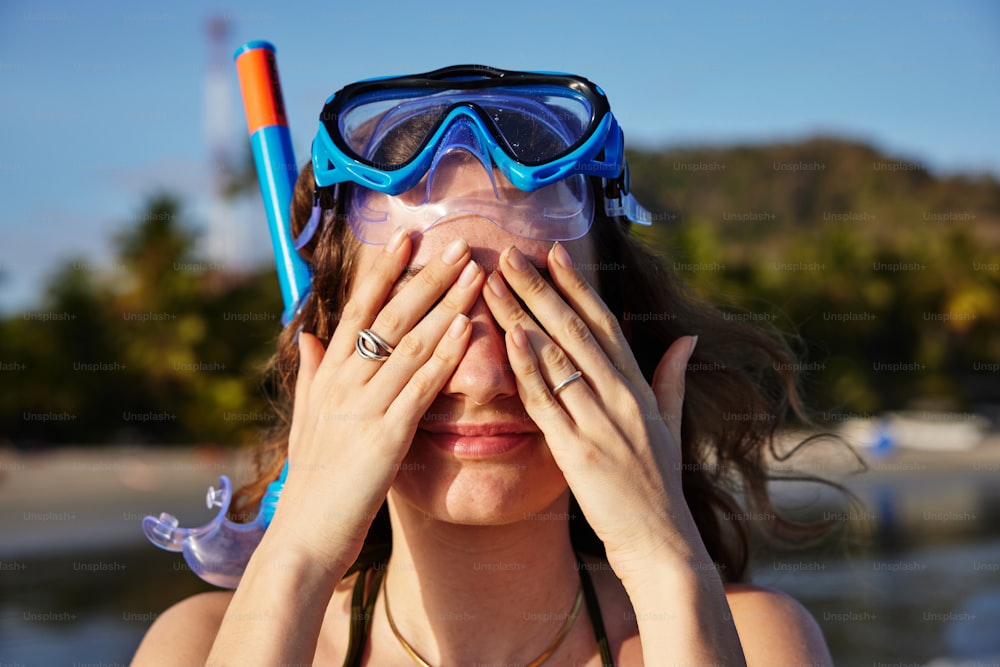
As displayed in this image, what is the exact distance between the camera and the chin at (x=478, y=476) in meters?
2.13

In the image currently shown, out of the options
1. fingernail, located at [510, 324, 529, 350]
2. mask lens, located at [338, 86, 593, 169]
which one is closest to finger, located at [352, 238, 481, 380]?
fingernail, located at [510, 324, 529, 350]

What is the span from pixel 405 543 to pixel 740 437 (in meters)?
1.15

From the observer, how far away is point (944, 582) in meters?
15.1

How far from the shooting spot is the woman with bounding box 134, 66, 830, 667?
2.08 m

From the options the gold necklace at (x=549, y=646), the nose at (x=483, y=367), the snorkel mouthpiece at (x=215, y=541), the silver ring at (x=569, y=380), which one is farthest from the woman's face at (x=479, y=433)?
the snorkel mouthpiece at (x=215, y=541)

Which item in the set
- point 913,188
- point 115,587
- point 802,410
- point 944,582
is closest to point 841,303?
point 944,582

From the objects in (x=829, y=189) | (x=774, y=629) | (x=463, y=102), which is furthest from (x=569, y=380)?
(x=829, y=189)

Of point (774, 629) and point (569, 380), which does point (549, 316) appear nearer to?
point (569, 380)

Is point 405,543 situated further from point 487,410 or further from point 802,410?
point 802,410

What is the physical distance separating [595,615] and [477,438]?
2.20ft

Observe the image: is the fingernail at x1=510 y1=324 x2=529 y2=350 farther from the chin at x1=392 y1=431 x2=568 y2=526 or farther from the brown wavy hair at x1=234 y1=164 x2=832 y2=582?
the brown wavy hair at x1=234 y1=164 x2=832 y2=582

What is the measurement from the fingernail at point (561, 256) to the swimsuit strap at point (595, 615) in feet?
2.93

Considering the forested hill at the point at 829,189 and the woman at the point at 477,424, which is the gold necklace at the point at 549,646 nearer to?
the woman at the point at 477,424

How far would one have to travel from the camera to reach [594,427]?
2.09m
